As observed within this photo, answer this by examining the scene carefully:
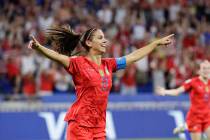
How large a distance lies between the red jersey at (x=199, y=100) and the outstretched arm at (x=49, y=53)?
5.33m

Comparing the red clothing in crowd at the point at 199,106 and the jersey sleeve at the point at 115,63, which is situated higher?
the jersey sleeve at the point at 115,63

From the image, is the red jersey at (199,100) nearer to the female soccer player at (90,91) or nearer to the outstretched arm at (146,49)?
the outstretched arm at (146,49)

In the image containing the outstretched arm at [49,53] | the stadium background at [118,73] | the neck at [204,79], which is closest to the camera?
the outstretched arm at [49,53]

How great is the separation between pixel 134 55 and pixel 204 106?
4.77 metres

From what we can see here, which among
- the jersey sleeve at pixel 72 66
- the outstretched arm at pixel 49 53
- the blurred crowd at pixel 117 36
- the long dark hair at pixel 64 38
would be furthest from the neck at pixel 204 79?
the blurred crowd at pixel 117 36

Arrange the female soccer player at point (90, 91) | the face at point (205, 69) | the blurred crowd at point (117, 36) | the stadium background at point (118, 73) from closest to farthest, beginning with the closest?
1. the female soccer player at point (90, 91)
2. the face at point (205, 69)
3. the stadium background at point (118, 73)
4. the blurred crowd at point (117, 36)

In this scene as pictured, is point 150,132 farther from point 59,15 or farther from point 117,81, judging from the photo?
point 59,15

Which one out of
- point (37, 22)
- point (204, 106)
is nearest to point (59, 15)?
point (37, 22)

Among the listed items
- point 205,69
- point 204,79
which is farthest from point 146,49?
point 204,79

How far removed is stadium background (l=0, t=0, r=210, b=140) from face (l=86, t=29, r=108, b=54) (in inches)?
367

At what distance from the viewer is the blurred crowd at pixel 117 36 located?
18594mm

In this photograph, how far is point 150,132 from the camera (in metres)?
17.8

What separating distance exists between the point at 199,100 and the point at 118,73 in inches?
261

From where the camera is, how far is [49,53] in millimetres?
7461
